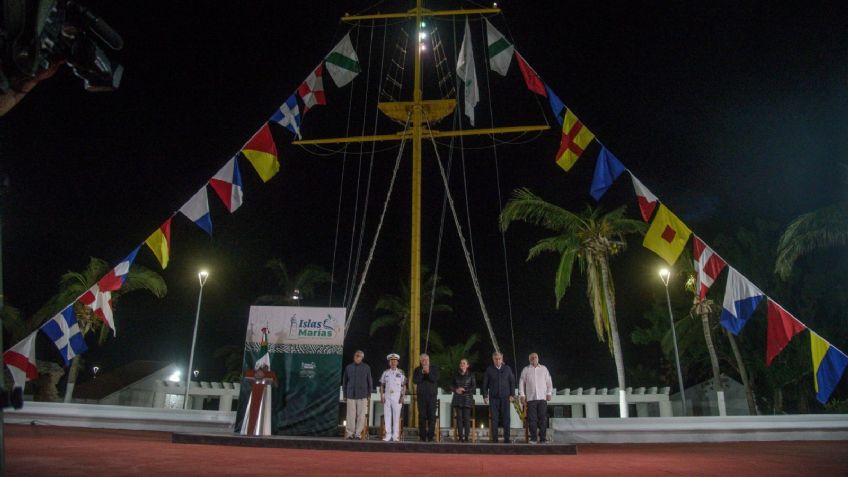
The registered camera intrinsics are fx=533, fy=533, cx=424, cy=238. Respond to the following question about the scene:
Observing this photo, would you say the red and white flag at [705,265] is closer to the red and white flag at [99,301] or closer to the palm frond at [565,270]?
the palm frond at [565,270]

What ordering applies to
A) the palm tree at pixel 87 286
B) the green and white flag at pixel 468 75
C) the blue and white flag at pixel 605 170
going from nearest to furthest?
the blue and white flag at pixel 605 170, the green and white flag at pixel 468 75, the palm tree at pixel 87 286

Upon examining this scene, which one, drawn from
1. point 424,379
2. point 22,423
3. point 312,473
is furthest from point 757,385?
point 22,423

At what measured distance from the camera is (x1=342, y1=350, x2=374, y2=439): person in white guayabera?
32.0ft

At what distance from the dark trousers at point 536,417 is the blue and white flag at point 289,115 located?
8.22m

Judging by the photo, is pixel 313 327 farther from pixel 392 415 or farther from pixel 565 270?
pixel 565 270

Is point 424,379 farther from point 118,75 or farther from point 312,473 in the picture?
point 118,75

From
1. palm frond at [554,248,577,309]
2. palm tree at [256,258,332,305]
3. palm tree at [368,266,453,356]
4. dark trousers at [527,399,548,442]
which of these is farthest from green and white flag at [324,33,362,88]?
palm tree at [368,266,453,356]

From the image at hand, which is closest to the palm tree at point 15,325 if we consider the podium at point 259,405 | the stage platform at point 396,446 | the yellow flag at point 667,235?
the podium at point 259,405

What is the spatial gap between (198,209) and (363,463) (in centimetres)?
722

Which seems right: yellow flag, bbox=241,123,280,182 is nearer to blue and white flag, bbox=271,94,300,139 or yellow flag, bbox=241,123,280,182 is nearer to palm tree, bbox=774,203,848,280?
blue and white flag, bbox=271,94,300,139

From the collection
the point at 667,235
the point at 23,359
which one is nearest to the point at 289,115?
the point at 23,359

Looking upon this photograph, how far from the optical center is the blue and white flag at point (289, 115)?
12555 mm

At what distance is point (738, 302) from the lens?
10.2 meters

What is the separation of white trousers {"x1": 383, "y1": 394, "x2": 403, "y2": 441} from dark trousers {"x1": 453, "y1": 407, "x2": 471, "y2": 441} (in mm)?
1097
